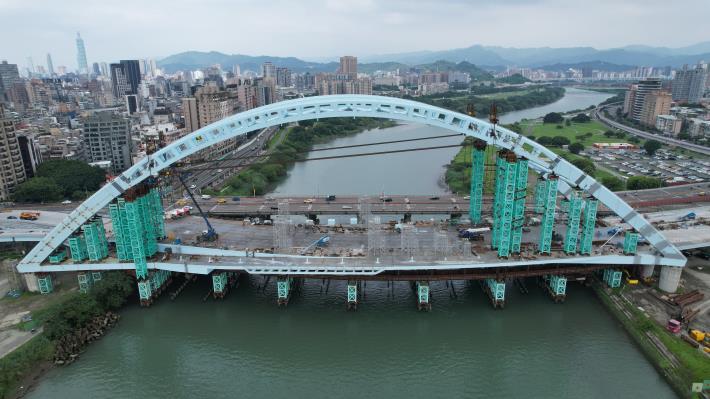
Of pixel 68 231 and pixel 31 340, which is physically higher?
pixel 68 231

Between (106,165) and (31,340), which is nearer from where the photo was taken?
(31,340)

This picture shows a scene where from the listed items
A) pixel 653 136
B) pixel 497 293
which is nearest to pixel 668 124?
pixel 653 136

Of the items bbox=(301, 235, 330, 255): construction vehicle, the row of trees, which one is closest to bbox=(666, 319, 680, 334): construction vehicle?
bbox=(301, 235, 330, 255): construction vehicle

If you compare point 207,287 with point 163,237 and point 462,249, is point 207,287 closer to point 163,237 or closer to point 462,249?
point 163,237

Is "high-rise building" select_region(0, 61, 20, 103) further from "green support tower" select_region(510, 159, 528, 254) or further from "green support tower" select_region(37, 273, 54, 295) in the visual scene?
"green support tower" select_region(510, 159, 528, 254)

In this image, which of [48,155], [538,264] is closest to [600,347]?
[538,264]

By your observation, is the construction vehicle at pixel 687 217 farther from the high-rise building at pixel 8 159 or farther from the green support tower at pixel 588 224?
the high-rise building at pixel 8 159
